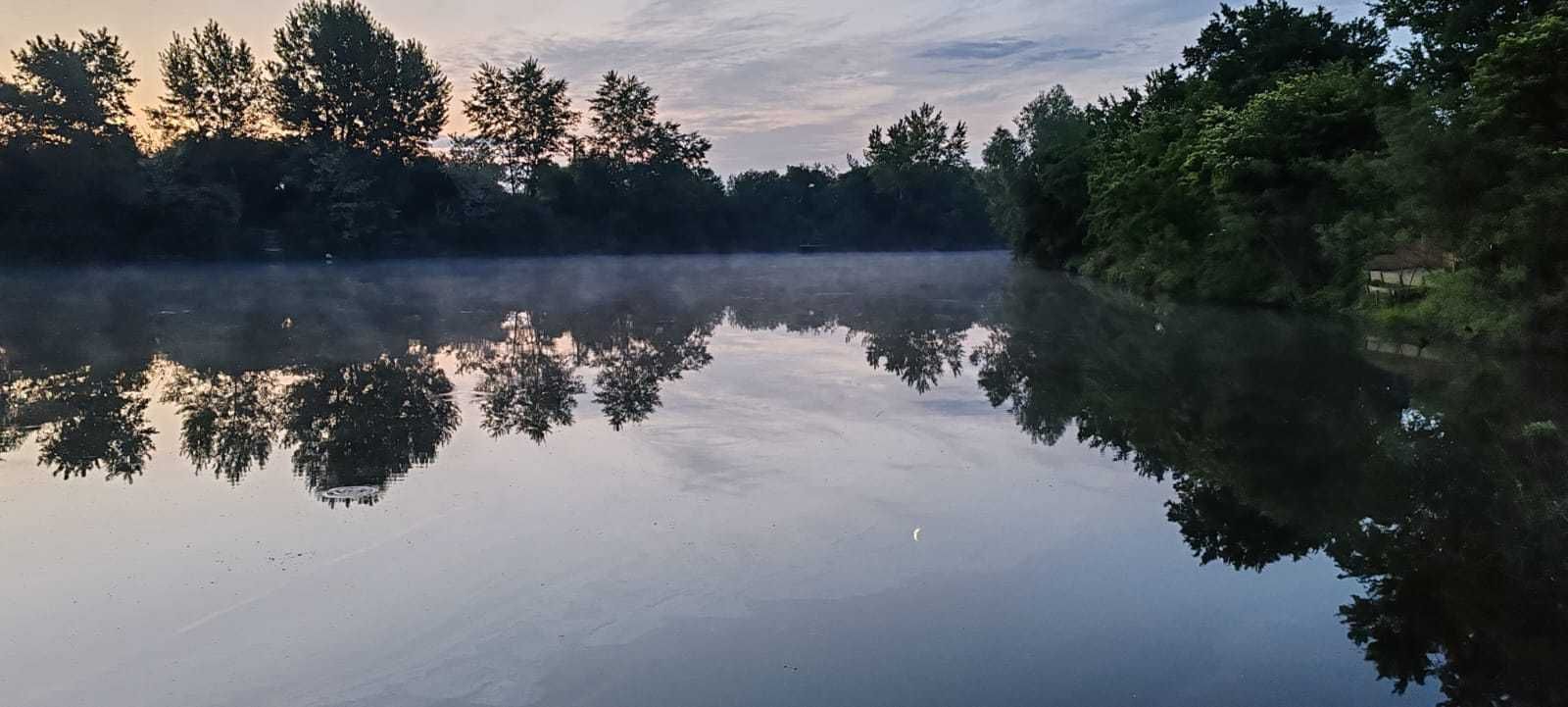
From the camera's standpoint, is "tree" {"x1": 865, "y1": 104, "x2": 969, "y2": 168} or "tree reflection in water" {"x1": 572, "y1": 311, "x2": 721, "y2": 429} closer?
"tree reflection in water" {"x1": 572, "y1": 311, "x2": 721, "y2": 429}

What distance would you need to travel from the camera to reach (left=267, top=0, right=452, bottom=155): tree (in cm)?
6384

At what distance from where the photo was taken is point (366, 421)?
10992 mm

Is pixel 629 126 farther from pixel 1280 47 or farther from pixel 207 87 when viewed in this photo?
pixel 1280 47

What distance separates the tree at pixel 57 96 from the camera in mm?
49625

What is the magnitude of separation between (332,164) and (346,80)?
750cm

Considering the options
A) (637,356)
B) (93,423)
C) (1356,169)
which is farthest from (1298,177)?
(93,423)

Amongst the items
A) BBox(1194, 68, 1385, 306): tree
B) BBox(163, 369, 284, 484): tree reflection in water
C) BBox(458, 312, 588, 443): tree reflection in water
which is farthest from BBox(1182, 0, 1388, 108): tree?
BBox(163, 369, 284, 484): tree reflection in water

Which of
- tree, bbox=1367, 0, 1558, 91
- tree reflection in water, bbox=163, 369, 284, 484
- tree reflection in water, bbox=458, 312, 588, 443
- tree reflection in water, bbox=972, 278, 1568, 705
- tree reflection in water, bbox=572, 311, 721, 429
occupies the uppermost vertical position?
tree, bbox=1367, 0, 1558, 91

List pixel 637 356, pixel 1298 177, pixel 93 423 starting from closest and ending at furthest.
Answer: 1. pixel 93 423
2. pixel 637 356
3. pixel 1298 177

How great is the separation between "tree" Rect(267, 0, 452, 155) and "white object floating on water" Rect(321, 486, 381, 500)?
63770 millimetres

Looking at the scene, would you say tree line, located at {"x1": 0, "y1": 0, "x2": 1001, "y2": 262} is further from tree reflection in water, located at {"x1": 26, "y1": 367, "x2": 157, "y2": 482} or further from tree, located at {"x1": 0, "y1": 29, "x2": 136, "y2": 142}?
tree reflection in water, located at {"x1": 26, "y1": 367, "x2": 157, "y2": 482}

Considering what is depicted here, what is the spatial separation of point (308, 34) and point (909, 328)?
193 ft

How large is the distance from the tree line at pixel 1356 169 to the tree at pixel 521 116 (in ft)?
156

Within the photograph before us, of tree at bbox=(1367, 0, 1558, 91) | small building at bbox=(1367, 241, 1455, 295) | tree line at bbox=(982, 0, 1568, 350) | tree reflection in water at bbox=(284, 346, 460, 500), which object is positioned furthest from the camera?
small building at bbox=(1367, 241, 1455, 295)
